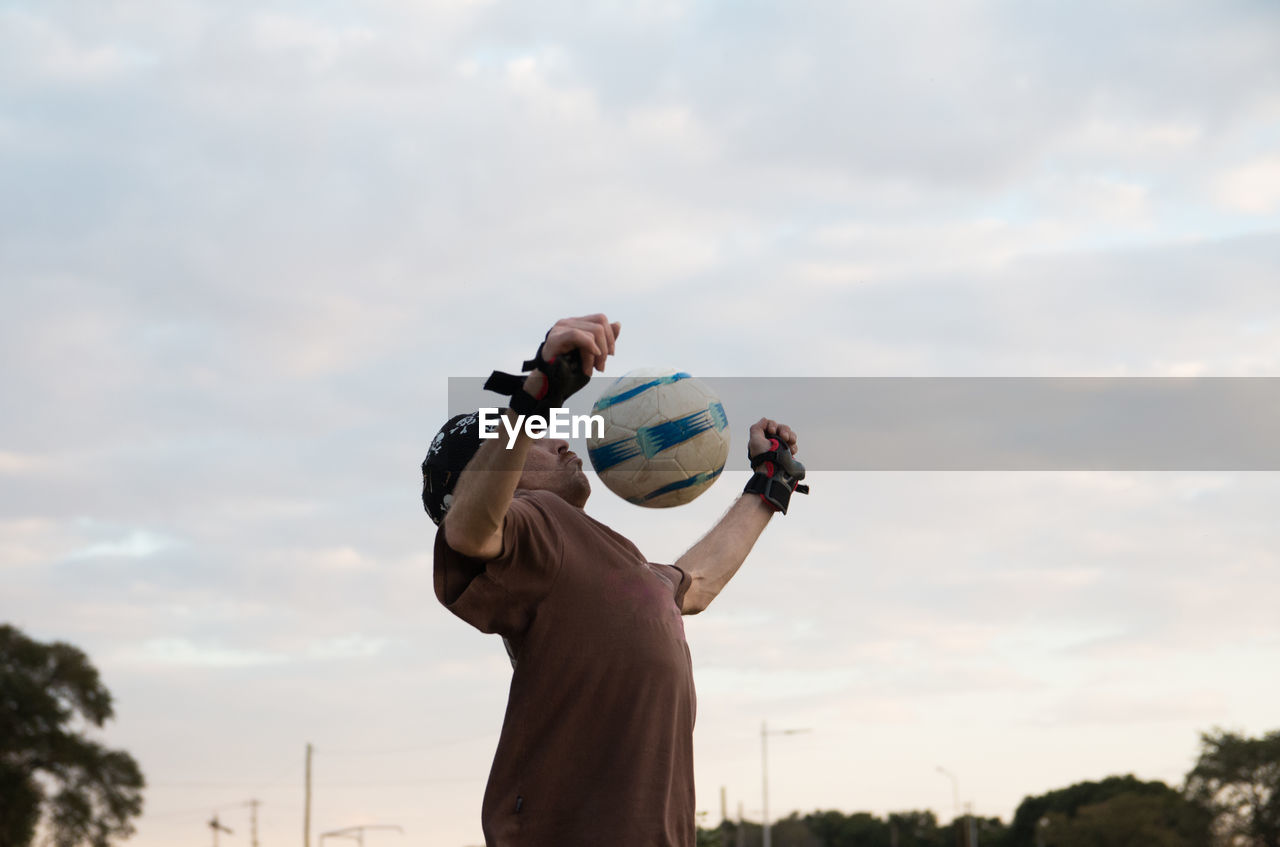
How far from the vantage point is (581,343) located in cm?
381

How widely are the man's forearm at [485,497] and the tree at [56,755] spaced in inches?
1758

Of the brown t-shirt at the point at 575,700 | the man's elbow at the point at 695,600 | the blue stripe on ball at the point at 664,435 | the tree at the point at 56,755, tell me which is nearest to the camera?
the brown t-shirt at the point at 575,700

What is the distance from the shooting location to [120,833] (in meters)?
43.8

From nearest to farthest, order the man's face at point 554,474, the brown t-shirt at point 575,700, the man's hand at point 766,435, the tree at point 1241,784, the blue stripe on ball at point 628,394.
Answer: the brown t-shirt at point 575,700
the man's face at point 554,474
the blue stripe on ball at point 628,394
the man's hand at point 766,435
the tree at point 1241,784

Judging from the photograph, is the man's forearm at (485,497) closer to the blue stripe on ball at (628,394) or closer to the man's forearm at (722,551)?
the man's forearm at (722,551)

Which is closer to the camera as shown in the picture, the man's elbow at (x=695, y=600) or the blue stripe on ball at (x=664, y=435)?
the man's elbow at (x=695, y=600)

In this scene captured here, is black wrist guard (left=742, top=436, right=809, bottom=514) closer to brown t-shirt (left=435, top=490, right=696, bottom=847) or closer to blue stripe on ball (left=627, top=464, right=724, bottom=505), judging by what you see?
blue stripe on ball (left=627, top=464, right=724, bottom=505)

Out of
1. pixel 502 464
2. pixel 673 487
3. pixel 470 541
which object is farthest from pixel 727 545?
pixel 502 464


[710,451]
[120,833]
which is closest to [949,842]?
[120,833]

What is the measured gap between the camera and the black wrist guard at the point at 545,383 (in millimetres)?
3828

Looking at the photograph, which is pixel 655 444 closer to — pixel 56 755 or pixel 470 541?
pixel 470 541

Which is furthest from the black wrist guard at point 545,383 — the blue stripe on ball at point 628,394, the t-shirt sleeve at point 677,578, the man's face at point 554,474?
the blue stripe on ball at point 628,394

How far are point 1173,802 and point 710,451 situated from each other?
6311cm

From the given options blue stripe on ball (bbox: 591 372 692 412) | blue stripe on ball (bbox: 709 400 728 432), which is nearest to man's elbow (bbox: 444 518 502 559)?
blue stripe on ball (bbox: 591 372 692 412)
